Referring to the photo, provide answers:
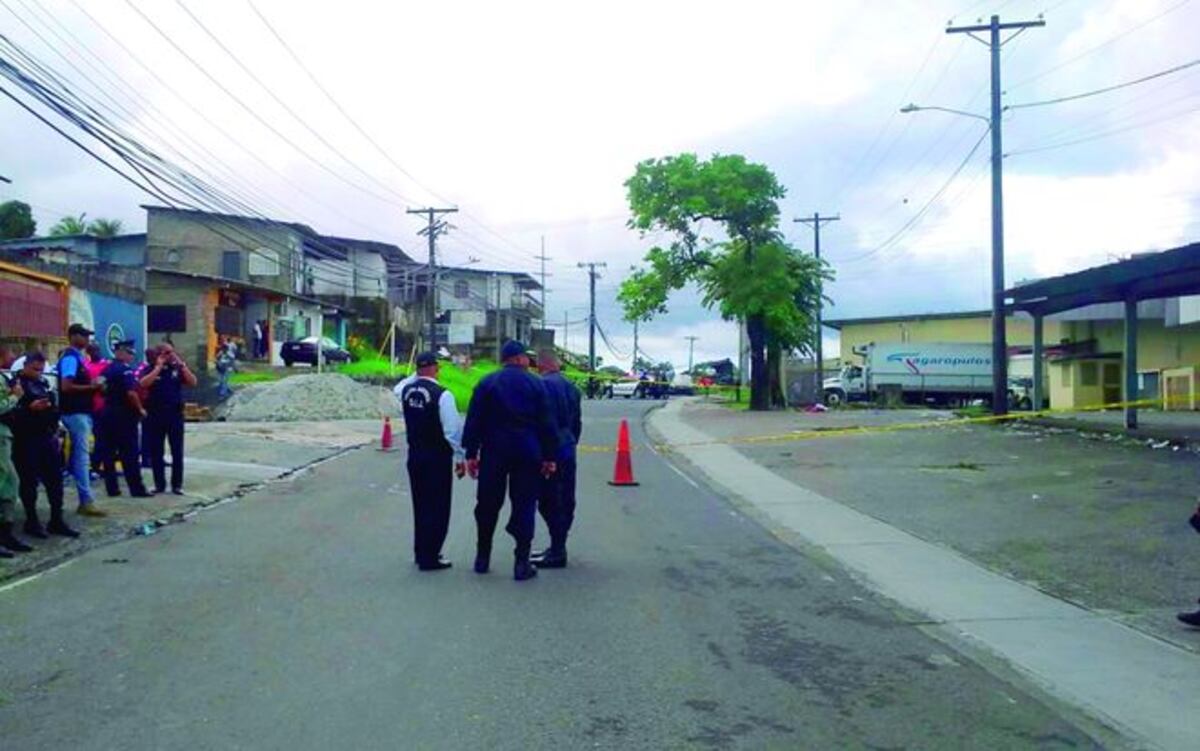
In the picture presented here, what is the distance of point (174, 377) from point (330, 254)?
2258 inches

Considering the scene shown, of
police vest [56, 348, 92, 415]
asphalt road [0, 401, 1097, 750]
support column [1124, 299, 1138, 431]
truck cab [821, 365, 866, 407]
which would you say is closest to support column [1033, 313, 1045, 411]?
support column [1124, 299, 1138, 431]

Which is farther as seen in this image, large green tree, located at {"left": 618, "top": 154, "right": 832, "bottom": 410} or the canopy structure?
large green tree, located at {"left": 618, "top": 154, "right": 832, "bottom": 410}

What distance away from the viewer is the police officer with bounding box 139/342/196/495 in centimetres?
1526

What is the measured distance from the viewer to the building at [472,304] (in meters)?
79.8

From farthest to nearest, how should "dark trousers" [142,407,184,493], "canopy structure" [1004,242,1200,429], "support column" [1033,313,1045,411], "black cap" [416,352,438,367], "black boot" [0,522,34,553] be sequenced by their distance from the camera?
"support column" [1033,313,1045,411] → "canopy structure" [1004,242,1200,429] → "dark trousers" [142,407,184,493] → "black boot" [0,522,34,553] → "black cap" [416,352,438,367]

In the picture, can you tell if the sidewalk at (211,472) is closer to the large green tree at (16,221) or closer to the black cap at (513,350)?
the black cap at (513,350)

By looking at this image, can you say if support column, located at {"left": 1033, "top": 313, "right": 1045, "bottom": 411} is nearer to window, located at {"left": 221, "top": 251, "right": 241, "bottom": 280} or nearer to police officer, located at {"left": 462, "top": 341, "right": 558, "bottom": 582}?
police officer, located at {"left": 462, "top": 341, "right": 558, "bottom": 582}

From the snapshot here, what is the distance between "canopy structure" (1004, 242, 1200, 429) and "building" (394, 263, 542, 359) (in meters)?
47.9

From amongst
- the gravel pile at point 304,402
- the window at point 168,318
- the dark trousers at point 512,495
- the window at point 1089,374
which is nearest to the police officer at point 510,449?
the dark trousers at point 512,495

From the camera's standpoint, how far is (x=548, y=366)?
1149 centimetres

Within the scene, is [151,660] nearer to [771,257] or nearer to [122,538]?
[122,538]

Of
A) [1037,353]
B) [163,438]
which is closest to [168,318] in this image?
[1037,353]

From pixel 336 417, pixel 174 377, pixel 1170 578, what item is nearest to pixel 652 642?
pixel 1170 578

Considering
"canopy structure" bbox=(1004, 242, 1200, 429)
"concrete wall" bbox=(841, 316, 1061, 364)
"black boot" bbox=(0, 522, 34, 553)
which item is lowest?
"black boot" bbox=(0, 522, 34, 553)
